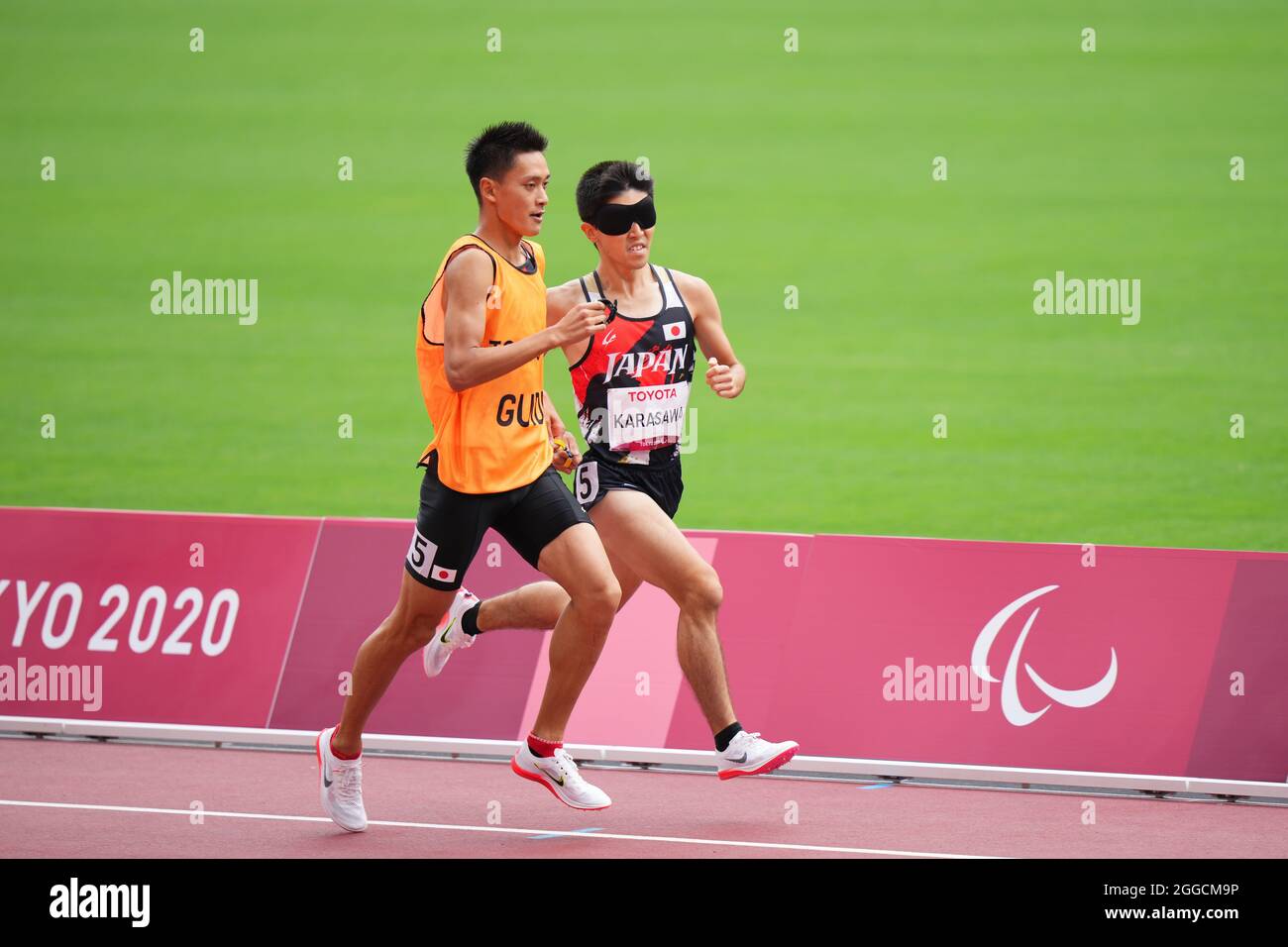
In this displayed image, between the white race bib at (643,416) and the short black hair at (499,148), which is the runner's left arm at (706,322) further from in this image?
the short black hair at (499,148)

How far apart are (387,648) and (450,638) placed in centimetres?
102

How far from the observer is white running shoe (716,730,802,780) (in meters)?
7.34

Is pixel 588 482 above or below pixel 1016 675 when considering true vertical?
above

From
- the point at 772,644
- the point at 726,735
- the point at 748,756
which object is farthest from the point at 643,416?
the point at 772,644

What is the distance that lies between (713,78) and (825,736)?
2024 cm

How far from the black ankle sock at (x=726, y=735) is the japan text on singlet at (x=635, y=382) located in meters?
1.20

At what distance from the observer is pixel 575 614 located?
713cm

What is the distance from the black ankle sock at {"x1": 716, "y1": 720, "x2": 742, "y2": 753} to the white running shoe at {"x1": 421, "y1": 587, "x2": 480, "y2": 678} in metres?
1.38

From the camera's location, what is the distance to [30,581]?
9906 millimetres

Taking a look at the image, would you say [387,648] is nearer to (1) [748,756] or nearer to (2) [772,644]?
(1) [748,756]
